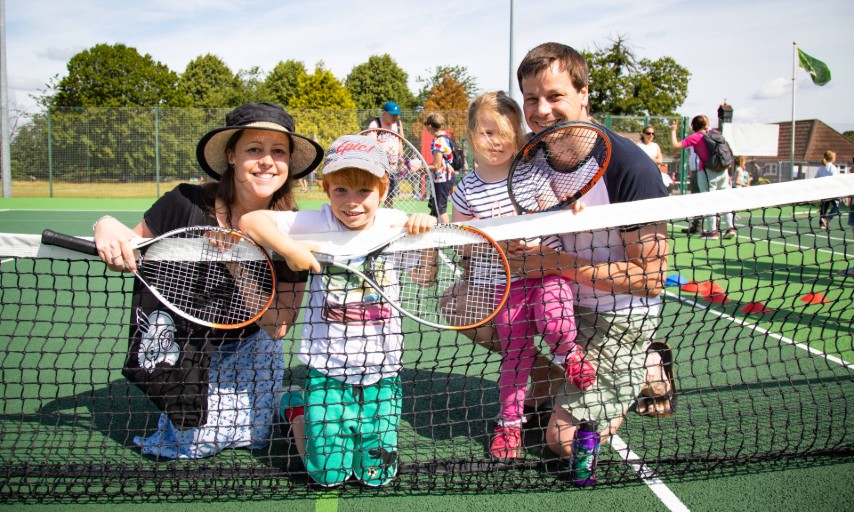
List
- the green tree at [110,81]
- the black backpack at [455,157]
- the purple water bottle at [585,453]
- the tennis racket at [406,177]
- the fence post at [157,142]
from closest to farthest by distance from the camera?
the purple water bottle at [585,453] < the tennis racket at [406,177] < the black backpack at [455,157] < the fence post at [157,142] < the green tree at [110,81]

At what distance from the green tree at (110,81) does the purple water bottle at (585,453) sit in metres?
44.5

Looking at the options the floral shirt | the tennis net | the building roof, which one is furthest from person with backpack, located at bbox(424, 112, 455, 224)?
the building roof

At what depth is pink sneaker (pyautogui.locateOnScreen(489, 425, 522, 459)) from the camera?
2875 mm

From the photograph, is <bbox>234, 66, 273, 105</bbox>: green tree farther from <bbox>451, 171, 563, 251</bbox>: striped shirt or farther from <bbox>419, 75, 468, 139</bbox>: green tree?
<bbox>451, 171, 563, 251</bbox>: striped shirt

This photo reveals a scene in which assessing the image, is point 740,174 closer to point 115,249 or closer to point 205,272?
point 205,272

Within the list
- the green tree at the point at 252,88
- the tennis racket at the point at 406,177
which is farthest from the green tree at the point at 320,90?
the tennis racket at the point at 406,177

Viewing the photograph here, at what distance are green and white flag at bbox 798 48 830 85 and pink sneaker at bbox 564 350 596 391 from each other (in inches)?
763

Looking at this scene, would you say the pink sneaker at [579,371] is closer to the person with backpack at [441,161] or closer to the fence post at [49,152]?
the person with backpack at [441,161]

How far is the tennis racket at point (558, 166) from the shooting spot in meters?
2.41

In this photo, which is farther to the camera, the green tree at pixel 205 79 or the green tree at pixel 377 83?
the green tree at pixel 205 79

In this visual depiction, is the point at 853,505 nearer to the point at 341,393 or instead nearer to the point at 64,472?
the point at 341,393

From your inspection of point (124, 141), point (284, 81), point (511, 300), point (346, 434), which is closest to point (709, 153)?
point (511, 300)

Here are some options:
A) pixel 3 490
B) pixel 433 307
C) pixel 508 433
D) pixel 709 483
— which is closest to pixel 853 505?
pixel 709 483

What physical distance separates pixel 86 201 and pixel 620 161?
19838 millimetres
